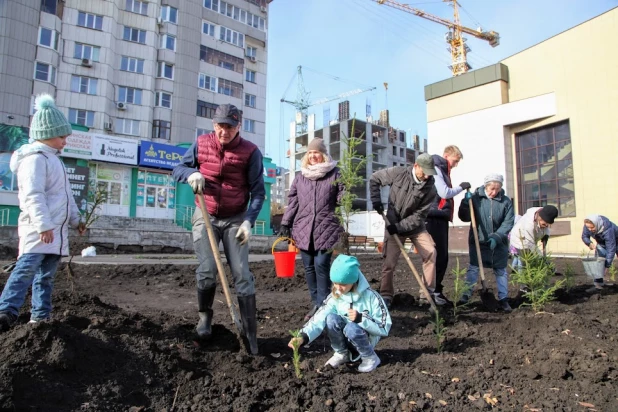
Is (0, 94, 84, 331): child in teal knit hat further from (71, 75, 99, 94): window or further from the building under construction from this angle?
the building under construction

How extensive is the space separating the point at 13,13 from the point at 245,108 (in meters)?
16.0

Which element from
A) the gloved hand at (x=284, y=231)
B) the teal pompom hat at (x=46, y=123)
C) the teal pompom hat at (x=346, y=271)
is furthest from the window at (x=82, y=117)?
the teal pompom hat at (x=346, y=271)

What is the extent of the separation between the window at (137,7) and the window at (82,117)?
822cm

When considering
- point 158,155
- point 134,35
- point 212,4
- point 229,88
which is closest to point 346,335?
point 158,155

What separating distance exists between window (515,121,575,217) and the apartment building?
1994 centimetres

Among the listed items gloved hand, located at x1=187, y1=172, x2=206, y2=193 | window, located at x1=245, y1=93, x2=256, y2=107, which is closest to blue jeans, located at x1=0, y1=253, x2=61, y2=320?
gloved hand, located at x1=187, y1=172, x2=206, y2=193

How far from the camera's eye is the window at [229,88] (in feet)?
109

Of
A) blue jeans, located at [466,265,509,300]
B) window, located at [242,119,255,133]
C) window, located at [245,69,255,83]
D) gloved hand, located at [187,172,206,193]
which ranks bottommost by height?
blue jeans, located at [466,265,509,300]

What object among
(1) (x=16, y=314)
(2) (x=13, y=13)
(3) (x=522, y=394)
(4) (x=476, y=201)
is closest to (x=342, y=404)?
(3) (x=522, y=394)

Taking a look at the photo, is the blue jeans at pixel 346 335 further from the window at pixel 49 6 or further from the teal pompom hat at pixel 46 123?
the window at pixel 49 6

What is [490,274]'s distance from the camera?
8.73 m

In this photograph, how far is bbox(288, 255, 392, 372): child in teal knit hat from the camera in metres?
2.84

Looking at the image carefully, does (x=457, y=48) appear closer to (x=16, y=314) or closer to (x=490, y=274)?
(x=490, y=274)

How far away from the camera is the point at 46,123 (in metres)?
3.16
